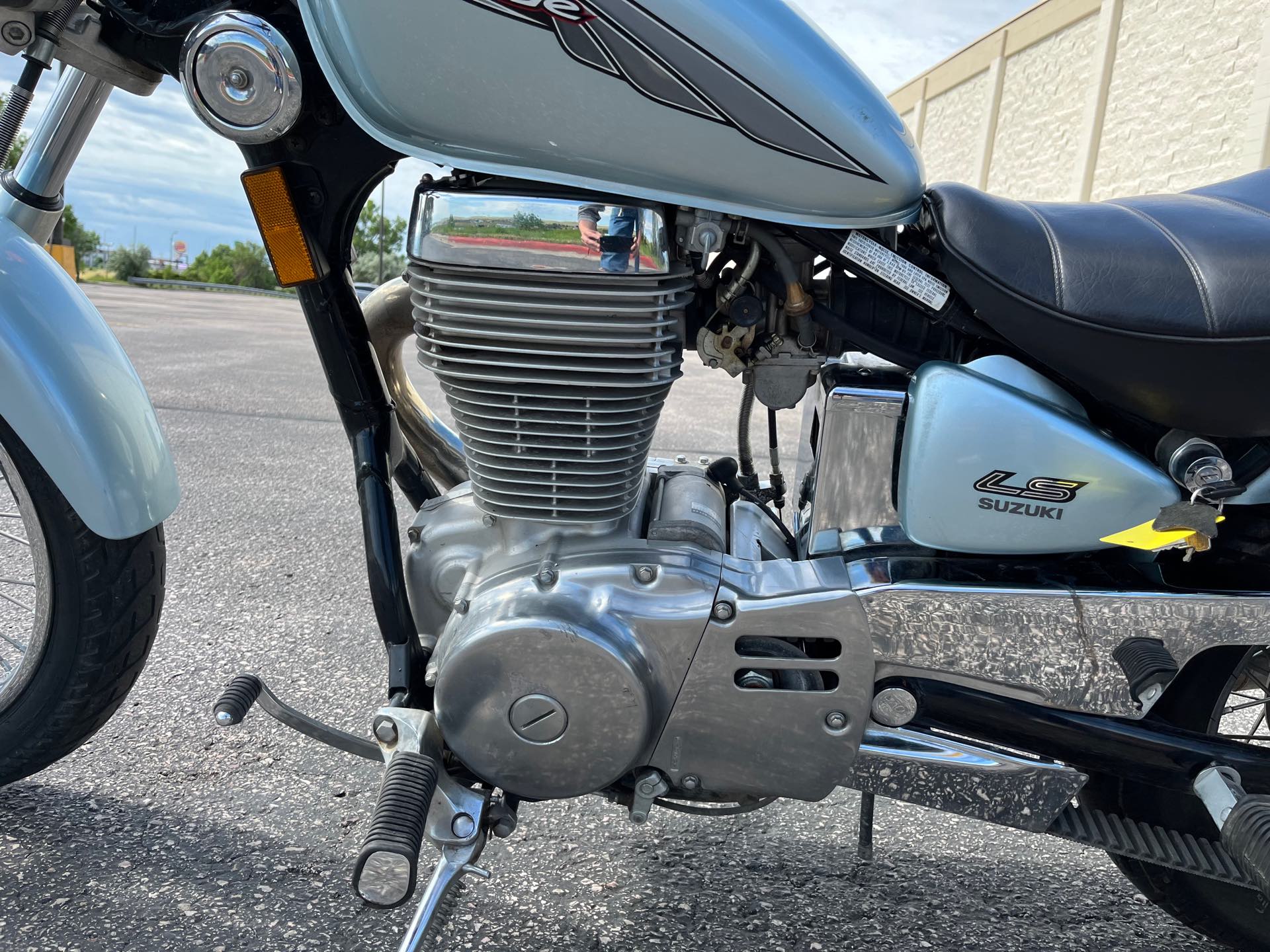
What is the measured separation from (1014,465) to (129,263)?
31.0 metres

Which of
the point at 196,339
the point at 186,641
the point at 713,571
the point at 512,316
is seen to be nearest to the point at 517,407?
the point at 512,316

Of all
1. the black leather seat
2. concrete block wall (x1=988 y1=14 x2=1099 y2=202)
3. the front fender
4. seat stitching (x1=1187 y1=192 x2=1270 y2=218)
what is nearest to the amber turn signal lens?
the front fender

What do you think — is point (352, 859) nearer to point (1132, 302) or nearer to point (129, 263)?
point (1132, 302)

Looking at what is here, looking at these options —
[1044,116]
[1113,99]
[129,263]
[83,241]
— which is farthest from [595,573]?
[83,241]

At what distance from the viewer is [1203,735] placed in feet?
4.05

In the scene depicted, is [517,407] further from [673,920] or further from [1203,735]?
[1203,735]

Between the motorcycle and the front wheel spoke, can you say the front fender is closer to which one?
the motorcycle

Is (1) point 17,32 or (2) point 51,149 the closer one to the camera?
(1) point 17,32

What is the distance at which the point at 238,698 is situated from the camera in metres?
1.29

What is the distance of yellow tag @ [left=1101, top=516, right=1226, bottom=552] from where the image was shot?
3.57 feet

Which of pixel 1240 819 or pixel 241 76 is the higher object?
pixel 241 76

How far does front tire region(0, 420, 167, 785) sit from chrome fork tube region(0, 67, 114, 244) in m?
0.33

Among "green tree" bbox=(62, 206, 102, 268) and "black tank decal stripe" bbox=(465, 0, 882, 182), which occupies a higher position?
"black tank decal stripe" bbox=(465, 0, 882, 182)

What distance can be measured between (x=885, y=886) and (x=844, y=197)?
3.75ft
